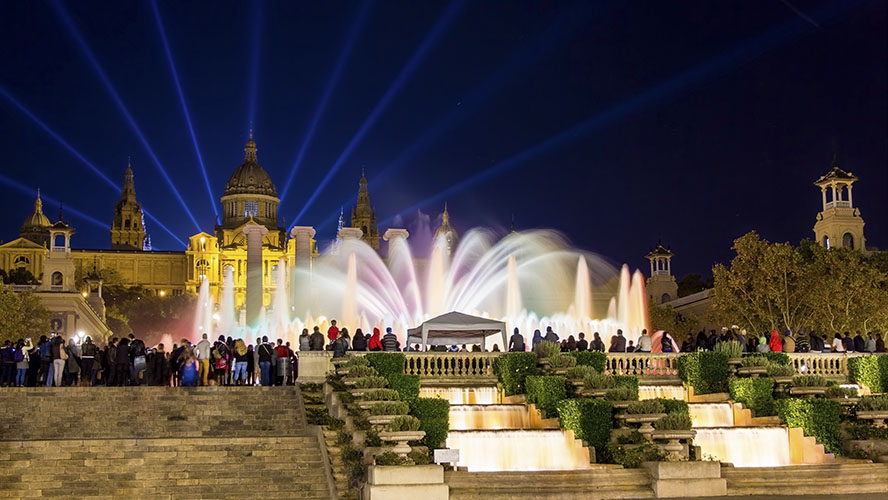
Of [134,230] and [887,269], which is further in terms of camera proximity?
[134,230]

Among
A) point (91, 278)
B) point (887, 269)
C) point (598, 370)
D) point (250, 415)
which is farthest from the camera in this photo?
point (91, 278)

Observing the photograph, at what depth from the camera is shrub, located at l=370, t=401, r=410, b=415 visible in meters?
25.9

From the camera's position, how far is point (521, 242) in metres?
74.8

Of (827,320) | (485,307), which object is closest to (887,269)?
(827,320)

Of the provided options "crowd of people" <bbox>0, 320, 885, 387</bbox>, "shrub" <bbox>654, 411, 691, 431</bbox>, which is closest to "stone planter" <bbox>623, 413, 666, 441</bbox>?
"shrub" <bbox>654, 411, 691, 431</bbox>

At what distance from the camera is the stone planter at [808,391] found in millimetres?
30969

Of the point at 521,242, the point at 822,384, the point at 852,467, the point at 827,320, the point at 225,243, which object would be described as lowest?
the point at 852,467

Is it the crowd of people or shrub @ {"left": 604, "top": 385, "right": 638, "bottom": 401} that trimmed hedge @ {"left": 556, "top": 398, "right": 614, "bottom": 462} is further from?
the crowd of people

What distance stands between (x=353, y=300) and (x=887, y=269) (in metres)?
34.1

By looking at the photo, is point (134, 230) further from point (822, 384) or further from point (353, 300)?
point (822, 384)

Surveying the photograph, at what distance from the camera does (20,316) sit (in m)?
72.7

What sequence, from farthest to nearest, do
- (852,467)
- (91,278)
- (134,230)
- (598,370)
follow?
1. (134,230)
2. (91,278)
3. (598,370)
4. (852,467)

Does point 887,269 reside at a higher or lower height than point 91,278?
lower

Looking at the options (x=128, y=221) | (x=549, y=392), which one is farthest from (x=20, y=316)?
(x=128, y=221)
